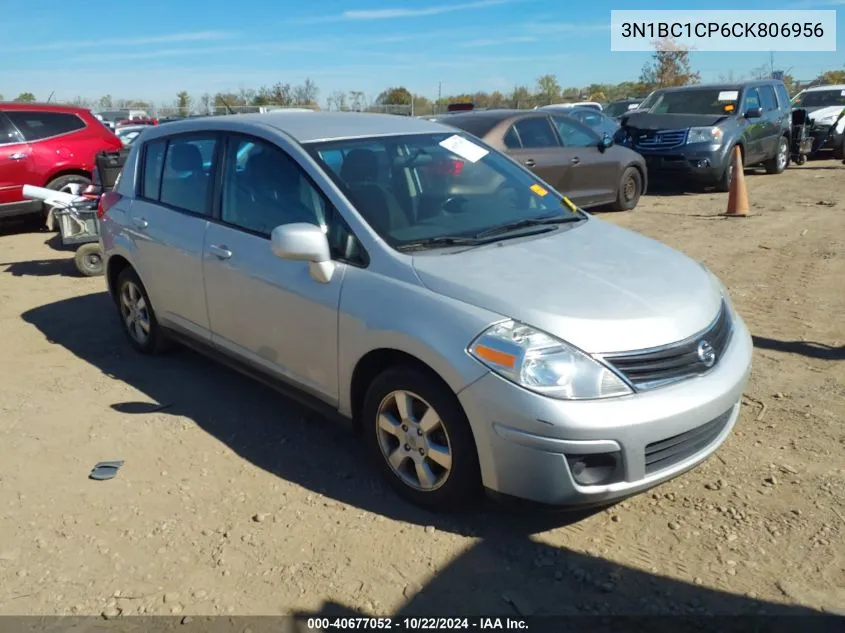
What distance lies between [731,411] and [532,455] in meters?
1.06

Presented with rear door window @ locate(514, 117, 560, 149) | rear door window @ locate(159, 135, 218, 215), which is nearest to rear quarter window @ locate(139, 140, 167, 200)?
rear door window @ locate(159, 135, 218, 215)

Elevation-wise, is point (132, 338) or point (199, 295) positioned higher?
point (199, 295)

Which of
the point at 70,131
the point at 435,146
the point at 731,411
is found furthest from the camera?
the point at 70,131

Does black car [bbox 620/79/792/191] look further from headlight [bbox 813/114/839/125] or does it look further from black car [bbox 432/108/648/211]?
headlight [bbox 813/114/839/125]

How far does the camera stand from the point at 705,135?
13.1 metres

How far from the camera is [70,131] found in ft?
37.2

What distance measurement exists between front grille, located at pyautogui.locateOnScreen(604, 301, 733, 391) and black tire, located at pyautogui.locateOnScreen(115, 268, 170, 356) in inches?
137

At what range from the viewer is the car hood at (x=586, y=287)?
3.09 m

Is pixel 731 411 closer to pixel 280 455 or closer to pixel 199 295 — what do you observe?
pixel 280 455

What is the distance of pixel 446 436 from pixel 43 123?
10.3 metres

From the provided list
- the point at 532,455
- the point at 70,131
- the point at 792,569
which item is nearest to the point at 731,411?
the point at 792,569

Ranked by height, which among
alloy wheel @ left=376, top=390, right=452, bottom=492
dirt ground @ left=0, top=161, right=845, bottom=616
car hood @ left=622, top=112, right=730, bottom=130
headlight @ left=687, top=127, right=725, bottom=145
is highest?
car hood @ left=622, top=112, right=730, bottom=130

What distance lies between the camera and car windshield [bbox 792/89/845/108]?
20.3 metres

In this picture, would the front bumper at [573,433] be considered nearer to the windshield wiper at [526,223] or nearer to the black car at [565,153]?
the windshield wiper at [526,223]
